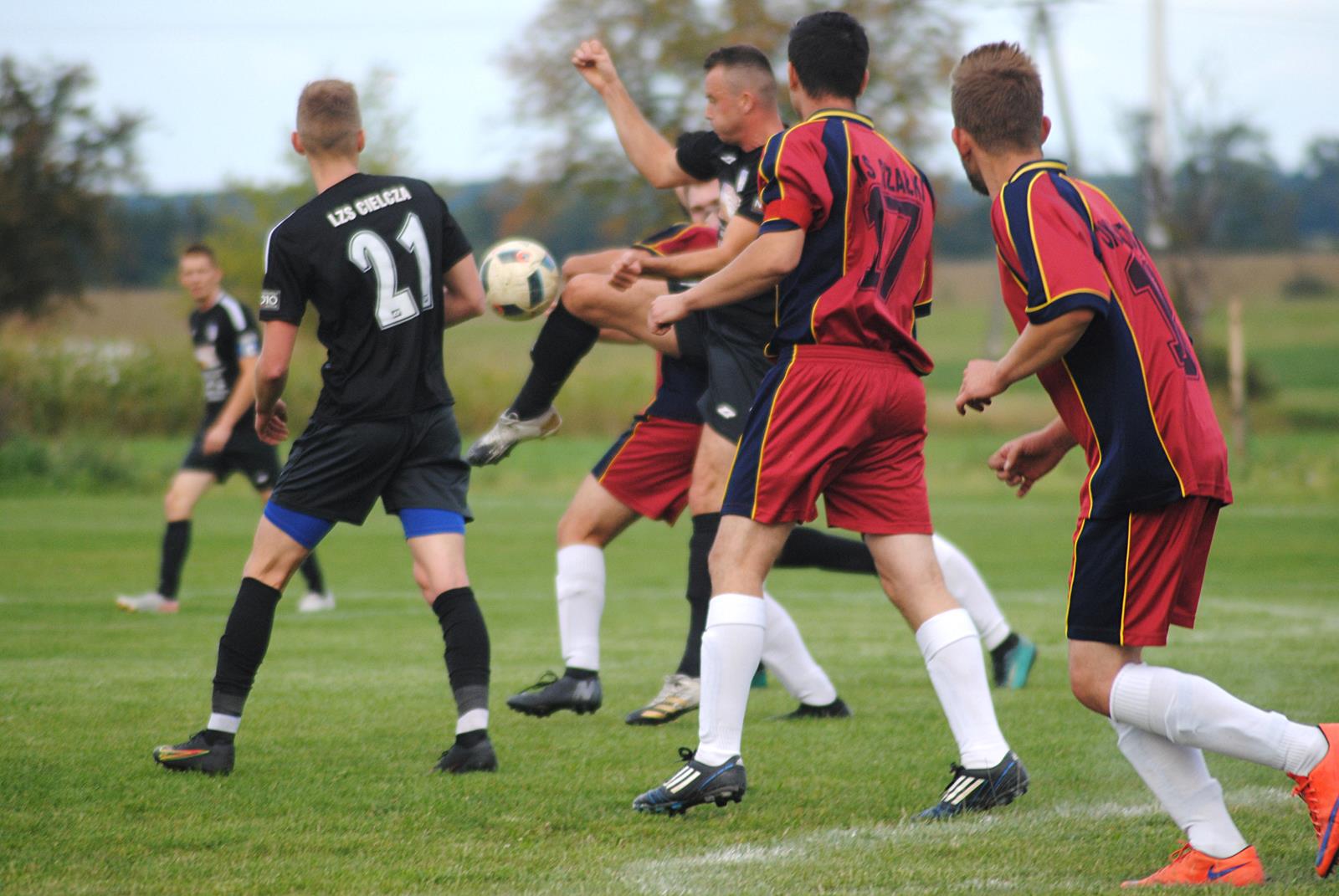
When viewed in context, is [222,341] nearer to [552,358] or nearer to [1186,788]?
[552,358]

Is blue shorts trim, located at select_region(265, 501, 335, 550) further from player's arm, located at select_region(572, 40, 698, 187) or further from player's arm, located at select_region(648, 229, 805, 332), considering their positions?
player's arm, located at select_region(572, 40, 698, 187)

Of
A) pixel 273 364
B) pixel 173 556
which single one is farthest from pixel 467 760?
pixel 173 556

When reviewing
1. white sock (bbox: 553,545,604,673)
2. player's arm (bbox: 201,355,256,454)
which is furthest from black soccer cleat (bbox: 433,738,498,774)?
player's arm (bbox: 201,355,256,454)

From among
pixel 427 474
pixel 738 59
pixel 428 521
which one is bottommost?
pixel 428 521

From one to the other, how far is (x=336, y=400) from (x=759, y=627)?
1.58m

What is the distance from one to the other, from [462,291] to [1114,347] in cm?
232

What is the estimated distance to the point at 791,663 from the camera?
5676mm

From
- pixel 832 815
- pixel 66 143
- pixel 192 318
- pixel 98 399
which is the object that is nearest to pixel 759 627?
pixel 832 815

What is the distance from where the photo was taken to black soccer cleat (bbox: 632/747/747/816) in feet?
13.2

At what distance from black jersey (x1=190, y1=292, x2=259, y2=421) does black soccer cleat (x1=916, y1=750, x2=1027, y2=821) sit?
674cm

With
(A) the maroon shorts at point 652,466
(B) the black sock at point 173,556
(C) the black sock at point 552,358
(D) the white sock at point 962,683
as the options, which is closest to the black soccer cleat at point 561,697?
(A) the maroon shorts at point 652,466

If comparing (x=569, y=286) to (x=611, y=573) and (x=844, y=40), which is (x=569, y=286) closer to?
(x=844, y=40)

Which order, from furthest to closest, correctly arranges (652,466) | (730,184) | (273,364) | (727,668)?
(652,466), (730,184), (273,364), (727,668)

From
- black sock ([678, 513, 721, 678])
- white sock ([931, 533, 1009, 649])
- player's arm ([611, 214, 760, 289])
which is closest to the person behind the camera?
player's arm ([611, 214, 760, 289])
